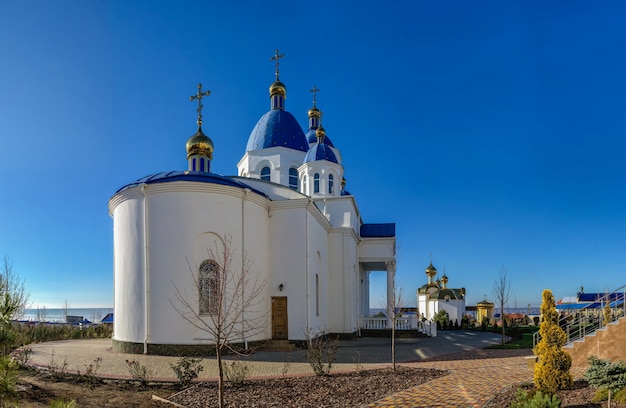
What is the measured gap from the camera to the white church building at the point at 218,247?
54.7ft

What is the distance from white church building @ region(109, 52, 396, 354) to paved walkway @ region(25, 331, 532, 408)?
1547mm

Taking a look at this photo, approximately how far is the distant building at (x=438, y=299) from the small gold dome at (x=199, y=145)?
24.9m

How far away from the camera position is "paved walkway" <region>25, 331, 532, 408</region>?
9.30 m

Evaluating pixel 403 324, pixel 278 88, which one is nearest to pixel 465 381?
pixel 403 324

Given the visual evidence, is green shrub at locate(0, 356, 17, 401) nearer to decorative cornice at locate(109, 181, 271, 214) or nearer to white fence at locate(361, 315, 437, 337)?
decorative cornice at locate(109, 181, 271, 214)

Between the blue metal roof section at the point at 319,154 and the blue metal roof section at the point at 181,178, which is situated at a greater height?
the blue metal roof section at the point at 319,154

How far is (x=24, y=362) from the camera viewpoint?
13.0 metres

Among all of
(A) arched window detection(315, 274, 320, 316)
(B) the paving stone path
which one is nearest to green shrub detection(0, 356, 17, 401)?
(B) the paving stone path

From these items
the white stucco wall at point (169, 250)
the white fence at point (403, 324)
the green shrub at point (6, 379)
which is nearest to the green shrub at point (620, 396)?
the green shrub at point (6, 379)

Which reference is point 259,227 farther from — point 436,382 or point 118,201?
point 436,382

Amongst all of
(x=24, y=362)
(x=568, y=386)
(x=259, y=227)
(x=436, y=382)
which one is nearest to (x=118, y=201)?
(x=259, y=227)

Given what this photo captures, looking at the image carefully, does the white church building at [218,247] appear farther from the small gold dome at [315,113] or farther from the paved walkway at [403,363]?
the small gold dome at [315,113]

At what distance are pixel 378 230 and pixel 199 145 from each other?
15.5 meters

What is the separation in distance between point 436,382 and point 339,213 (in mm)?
16641
